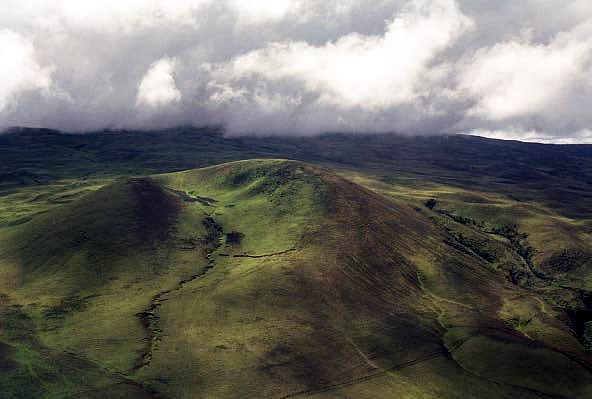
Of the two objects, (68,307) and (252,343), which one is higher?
(68,307)

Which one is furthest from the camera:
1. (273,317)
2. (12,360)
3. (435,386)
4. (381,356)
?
(273,317)

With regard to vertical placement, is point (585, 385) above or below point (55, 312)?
below

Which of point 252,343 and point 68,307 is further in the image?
point 68,307

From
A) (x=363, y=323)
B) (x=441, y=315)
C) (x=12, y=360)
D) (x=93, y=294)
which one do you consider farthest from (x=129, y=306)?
(x=441, y=315)

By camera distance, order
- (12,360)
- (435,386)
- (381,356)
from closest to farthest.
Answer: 1. (12,360)
2. (435,386)
3. (381,356)

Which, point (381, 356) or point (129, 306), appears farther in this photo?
point (129, 306)

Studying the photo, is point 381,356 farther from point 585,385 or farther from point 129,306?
point 129,306

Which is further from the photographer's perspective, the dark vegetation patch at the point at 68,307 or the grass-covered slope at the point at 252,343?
the dark vegetation patch at the point at 68,307

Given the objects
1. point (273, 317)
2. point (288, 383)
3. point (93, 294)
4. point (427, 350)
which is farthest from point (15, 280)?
point (427, 350)

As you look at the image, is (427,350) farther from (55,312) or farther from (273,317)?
(55,312)

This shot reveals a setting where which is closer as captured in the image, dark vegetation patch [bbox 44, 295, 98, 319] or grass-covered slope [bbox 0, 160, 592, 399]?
grass-covered slope [bbox 0, 160, 592, 399]
